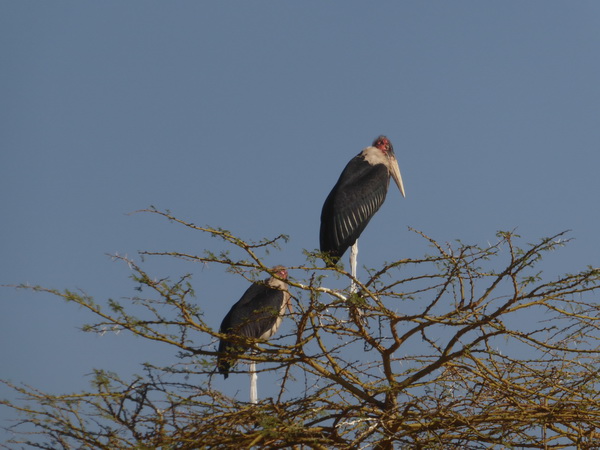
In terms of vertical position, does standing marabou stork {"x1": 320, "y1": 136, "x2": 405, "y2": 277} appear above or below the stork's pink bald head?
below

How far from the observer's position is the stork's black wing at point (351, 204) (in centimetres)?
902

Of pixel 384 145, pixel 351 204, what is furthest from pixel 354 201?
pixel 384 145

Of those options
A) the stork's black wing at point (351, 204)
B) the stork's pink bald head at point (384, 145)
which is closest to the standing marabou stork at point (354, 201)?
the stork's black wing at point (351, 204)

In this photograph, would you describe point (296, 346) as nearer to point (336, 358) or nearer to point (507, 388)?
point (336, 358)

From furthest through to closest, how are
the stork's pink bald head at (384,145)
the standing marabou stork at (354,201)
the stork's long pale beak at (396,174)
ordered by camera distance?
the stork's pink bald head at (384,145) → the stork's long pale beak at (396,174) → the standing marabou stork at (354,201)

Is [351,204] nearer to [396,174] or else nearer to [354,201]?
[354,201]

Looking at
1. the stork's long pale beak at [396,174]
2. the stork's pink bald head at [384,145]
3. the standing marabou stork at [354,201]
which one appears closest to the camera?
the standing marabou stork at [354,201]

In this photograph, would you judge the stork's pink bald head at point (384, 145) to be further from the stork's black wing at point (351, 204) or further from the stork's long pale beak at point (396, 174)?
the stork's black wing at point (351, 204)

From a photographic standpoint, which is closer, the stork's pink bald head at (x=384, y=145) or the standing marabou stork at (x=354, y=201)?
the standing marabou stork at (x=354, y=201)

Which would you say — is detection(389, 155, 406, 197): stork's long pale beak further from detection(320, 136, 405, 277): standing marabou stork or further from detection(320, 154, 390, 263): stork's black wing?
detection(320, 154, 390, 263): stork's black wing

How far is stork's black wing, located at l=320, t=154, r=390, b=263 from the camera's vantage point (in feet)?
29.6

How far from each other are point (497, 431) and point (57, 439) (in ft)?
8.55

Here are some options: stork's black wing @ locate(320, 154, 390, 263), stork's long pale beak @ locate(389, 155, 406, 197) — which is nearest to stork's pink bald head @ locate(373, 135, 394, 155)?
stork's long pale beak @ locate(389, 155, 406, 197)

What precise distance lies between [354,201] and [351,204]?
65mm
